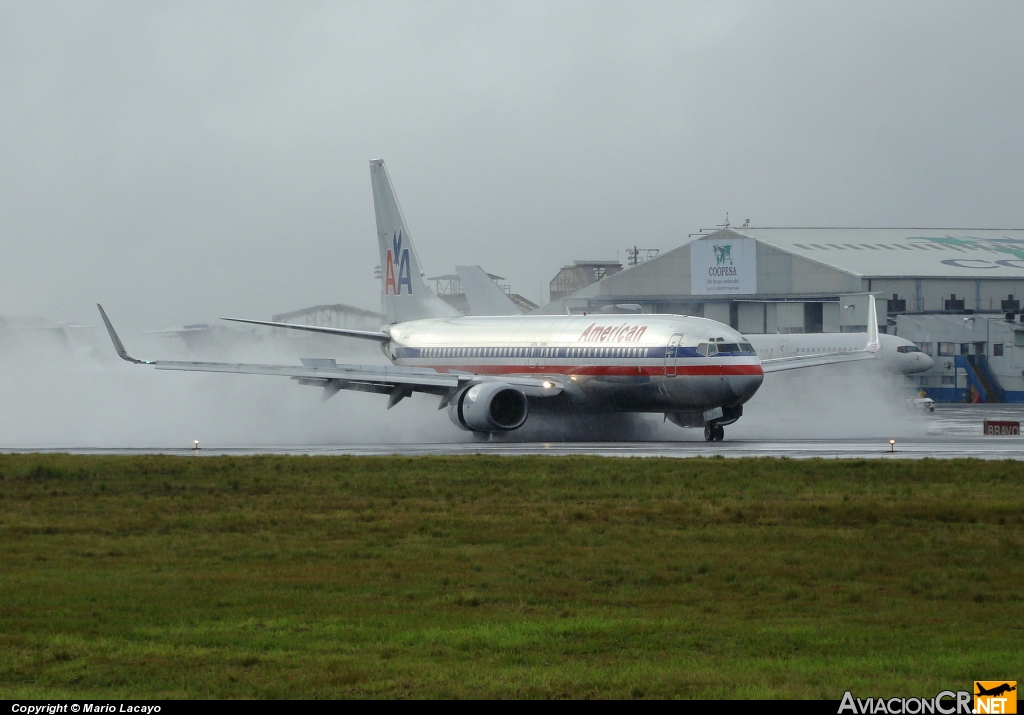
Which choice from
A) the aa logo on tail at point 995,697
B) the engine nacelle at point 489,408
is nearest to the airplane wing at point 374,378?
the engine nacelle at point 489,408

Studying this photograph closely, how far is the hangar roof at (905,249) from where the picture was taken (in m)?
103

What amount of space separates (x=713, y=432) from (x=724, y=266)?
66088 mm

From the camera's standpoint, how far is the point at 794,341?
73625 mm

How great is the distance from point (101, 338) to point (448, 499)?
229 feet

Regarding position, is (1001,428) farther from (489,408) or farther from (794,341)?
(794,341)

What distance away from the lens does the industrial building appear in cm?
8981

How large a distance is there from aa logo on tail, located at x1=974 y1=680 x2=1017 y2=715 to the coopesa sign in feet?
318

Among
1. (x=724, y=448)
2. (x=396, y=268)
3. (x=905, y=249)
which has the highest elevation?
(x=905, y=249)

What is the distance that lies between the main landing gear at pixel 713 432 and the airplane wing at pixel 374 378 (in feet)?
17.1

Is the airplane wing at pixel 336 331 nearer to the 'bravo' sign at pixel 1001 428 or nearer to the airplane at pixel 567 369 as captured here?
the airplane at pixel 567 369

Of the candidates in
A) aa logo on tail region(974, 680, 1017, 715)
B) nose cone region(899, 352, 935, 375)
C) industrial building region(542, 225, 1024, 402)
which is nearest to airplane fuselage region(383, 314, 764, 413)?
aa logo on tail region(974, 680, 1017, 715)

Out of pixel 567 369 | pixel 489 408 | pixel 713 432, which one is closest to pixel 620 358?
pixel 567 369

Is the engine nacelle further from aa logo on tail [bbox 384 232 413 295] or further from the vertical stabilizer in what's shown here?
aa logo on tail [bbox 384 232 413 295]

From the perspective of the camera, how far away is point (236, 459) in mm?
32281
